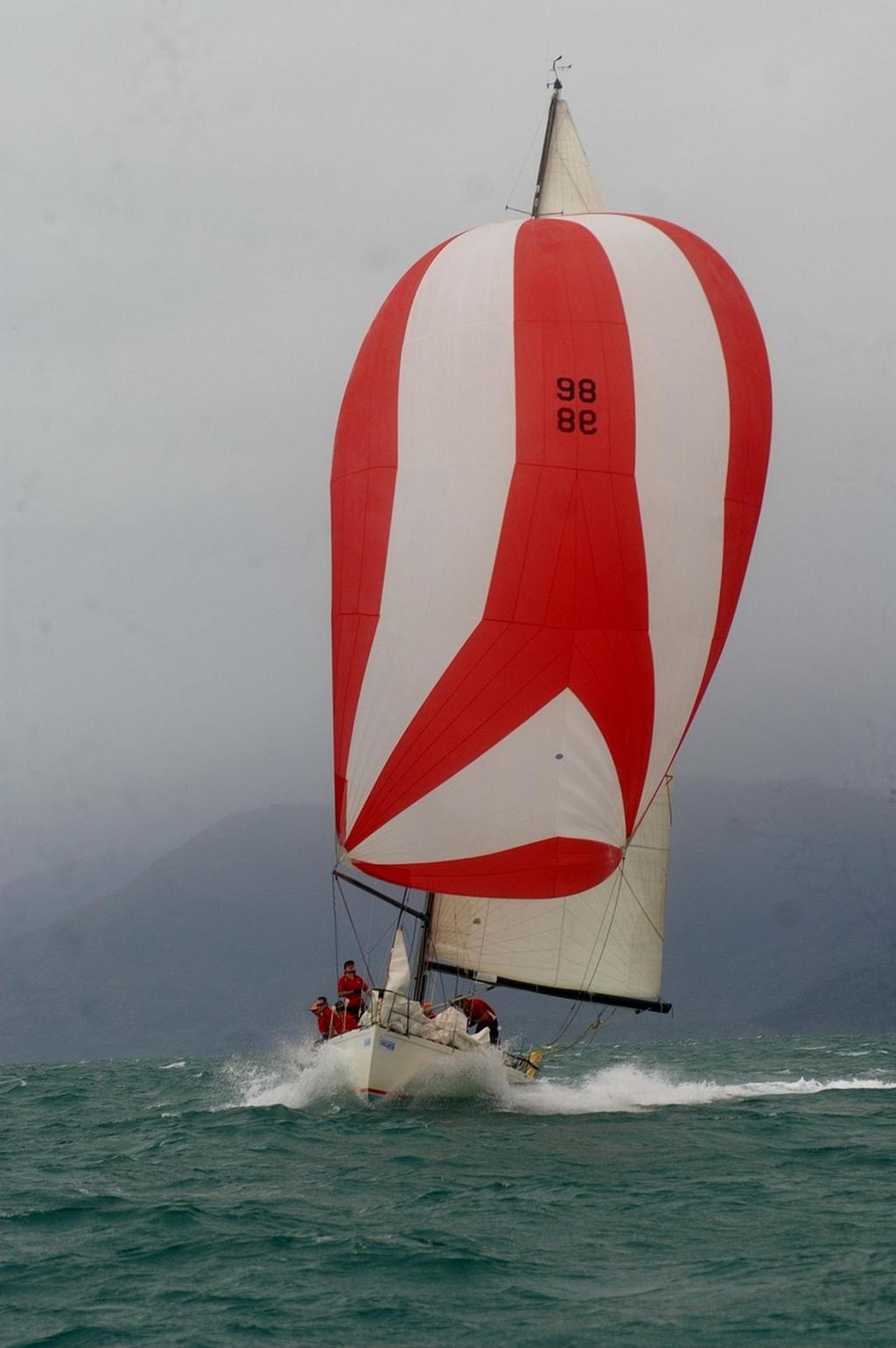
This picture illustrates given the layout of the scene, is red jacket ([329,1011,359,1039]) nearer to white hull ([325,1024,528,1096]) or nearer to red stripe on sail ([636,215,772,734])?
white hull ([325,1024,528,1096])

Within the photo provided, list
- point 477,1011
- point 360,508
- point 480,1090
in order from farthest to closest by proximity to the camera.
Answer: point 477,1011 → point 480,1090 → point 360,508

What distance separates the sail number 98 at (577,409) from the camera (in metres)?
17.8

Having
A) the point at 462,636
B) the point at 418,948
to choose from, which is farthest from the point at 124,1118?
the point at 462,636

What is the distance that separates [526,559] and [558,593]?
1.62ft

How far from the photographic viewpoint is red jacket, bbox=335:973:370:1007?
64.7 feet

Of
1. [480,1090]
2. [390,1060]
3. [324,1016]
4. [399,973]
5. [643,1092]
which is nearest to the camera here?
[390,1060]

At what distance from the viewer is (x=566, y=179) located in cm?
2203

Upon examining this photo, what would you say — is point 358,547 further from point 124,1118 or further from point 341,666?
point 124,1118

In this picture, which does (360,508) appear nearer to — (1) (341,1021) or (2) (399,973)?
(2) (399,973)

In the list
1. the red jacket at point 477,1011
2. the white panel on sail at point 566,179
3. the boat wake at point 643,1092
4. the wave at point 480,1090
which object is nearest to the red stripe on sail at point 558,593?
the wave at point 480,1090

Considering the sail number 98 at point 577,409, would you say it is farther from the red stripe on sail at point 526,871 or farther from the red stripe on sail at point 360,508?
the red stripe on sail at point 526,871

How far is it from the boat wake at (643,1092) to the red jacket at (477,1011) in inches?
36.6

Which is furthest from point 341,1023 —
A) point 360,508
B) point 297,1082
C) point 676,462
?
point 676,462

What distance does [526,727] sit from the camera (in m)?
17.5
